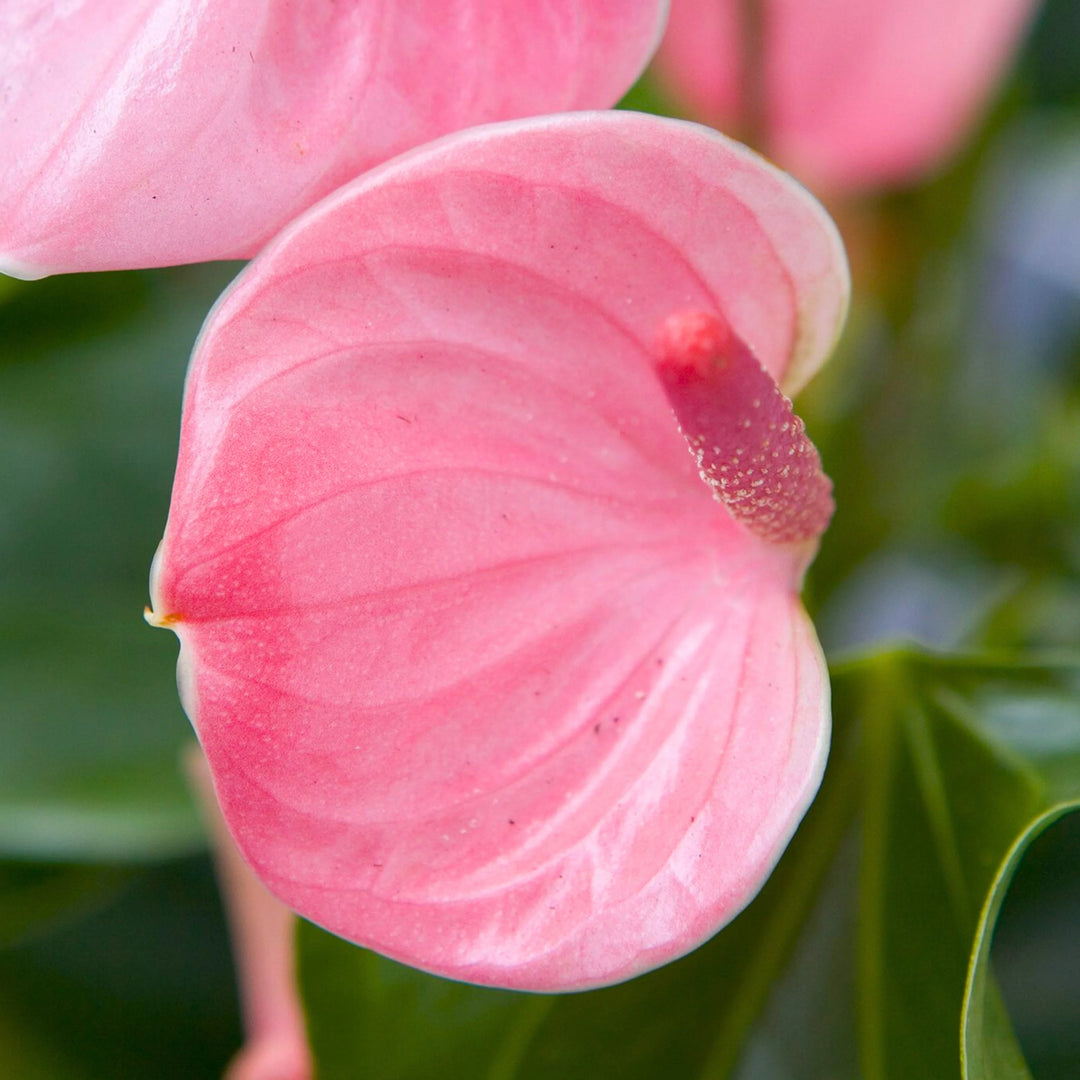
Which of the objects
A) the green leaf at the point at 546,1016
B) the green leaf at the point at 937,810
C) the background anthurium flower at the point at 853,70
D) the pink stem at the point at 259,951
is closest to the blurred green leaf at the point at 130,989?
the pink stem at the point at 259,951

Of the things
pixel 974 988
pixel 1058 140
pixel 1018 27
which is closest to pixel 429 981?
pixel 974 988

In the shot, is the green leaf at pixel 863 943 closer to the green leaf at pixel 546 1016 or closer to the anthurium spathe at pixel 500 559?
the green leaf at pixel 546 1016

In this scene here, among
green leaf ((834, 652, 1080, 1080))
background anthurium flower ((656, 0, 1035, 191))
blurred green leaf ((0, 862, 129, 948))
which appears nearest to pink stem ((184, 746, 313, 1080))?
blurred green leaf ((0, 862, 129, 948))

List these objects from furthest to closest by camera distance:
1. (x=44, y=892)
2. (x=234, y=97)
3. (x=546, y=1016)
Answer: (x=44, y=892) < (x=546, y=1016) < (x=234, y=97)

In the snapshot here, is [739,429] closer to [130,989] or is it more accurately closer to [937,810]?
[937,810]

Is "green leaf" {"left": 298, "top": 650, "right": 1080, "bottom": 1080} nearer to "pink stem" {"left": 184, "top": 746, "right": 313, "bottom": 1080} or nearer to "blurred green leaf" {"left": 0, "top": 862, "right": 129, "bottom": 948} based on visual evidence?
"pink stem" {"left": 184, "top": 746, "right": 313, "bottom": 1080}

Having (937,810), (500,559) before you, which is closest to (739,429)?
(500,559)
